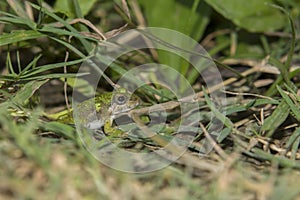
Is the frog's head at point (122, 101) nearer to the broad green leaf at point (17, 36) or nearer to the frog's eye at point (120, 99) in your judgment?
the frog's eye at point (120, 99)

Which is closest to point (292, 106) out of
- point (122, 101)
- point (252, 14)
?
point (122, 101)

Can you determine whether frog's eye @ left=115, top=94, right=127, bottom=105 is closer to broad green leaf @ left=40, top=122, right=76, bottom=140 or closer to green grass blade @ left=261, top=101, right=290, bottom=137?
broad green leaf @ left=40, top=122, right=76, bottom=140

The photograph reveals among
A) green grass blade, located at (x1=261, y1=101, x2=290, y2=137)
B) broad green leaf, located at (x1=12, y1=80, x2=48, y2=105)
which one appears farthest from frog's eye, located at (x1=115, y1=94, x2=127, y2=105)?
green grass blade, located at (x1=261, y1=101, x2=290, y2=137)

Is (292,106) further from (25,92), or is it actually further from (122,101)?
(25,92)

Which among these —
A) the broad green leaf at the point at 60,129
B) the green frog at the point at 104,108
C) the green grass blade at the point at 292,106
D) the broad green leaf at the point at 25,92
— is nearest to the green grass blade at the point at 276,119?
the green grass blade at the point at 292,106

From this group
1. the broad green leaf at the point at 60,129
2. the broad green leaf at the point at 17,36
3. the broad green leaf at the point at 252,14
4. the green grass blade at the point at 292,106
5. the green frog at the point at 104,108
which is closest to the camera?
the broad green leaf at the point at 60,129

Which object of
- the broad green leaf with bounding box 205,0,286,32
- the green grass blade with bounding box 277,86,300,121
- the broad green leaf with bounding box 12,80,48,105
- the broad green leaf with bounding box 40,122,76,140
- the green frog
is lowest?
the green frog
